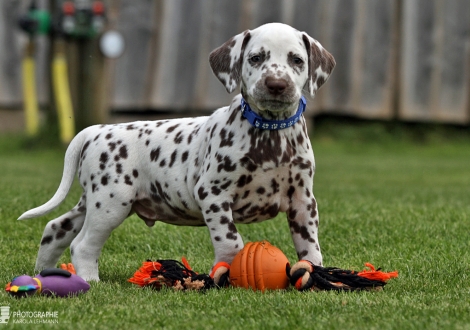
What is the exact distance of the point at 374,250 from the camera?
5938mm

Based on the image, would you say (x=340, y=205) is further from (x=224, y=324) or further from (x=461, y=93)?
(x=461, y=93)

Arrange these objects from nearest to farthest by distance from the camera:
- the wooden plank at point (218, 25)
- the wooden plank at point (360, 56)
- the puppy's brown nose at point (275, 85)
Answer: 1. the puppy's brown nose at point (275, 85)
2. the wooden plank at point (218, 25)
3. the wooden plank at point (360, 56)

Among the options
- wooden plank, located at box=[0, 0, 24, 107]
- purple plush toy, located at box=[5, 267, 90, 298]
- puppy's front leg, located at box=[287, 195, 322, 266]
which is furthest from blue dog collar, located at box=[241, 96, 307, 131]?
wooden plank, located at box=[0, 0, 24, 107]

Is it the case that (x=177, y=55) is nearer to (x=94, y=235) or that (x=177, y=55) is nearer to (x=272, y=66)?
(x=94, y=235)

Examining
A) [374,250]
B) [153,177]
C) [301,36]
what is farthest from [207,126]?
[374,250]

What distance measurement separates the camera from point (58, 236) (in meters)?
5.43

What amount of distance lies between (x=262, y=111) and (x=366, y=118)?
987 cm

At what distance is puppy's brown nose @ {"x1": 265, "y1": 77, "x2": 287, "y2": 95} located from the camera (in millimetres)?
4570

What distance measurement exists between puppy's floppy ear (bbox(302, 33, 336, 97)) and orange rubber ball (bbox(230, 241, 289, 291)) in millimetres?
921

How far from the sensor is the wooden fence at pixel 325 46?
13.6m

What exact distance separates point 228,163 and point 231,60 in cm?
60

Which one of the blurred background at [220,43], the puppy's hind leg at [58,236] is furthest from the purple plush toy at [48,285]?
the blurred background at [220,43]

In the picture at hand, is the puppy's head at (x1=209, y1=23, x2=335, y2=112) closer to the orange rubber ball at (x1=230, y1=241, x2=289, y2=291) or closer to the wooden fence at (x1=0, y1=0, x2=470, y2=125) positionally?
the orange rubber ball at (x1=230, y1=241, x2=289, y2=291)

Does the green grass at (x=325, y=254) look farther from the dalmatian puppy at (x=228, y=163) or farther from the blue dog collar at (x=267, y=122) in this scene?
the blue dog collar at (x=267, y=122)
